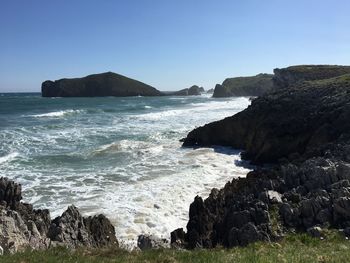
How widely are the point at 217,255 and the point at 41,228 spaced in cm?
645

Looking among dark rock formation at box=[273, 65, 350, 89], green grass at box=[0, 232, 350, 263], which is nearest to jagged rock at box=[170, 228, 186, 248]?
green grass at box=[0, 232, 350, 263]

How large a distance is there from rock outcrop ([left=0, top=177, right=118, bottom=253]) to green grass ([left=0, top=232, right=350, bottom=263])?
1486 millimetres

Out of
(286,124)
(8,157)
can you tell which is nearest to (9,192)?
(8,157)

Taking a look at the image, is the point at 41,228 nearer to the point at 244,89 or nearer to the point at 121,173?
the point at 121,173

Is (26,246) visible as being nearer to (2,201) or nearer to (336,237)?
(2,201)

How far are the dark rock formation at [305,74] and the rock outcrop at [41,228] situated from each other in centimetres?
A: 5576

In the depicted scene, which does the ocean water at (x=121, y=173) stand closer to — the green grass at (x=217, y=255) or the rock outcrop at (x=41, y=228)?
the rock outcrop at (x=41, y=228)

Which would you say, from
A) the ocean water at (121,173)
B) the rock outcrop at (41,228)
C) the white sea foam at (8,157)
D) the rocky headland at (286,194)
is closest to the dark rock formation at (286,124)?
the rocky headland at (286,194)

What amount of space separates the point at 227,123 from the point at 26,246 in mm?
29336

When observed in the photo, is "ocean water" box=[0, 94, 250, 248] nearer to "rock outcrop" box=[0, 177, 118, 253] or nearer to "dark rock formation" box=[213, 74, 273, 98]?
"rock outcrop" box=[0, 177, 118, 253]

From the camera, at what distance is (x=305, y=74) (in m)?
74.7

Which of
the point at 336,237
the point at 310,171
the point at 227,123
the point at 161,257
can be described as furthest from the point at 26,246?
the point at 227,123

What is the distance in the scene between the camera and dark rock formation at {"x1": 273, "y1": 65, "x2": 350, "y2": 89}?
6738 cm

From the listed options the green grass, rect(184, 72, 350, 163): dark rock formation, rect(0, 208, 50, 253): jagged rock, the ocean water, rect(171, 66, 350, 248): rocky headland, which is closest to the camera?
the green grass
